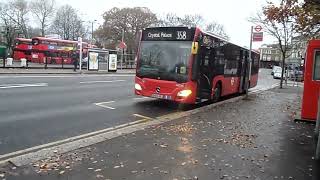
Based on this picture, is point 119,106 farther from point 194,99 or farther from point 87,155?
point 87,155

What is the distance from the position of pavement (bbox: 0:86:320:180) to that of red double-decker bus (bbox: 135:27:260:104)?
3242 millimetres

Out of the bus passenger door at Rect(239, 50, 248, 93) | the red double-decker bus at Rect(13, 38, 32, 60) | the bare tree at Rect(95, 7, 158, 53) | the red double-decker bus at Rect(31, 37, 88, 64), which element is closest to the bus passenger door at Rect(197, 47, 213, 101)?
the bus passenger door at Rect(239, 50, 248, 93)

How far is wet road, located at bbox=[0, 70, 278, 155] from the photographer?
8733 millimetres

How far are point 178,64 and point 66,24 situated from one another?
79227 millimetres

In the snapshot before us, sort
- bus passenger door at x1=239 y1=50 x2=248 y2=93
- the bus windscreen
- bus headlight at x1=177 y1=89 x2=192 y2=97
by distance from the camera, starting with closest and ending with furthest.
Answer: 1. bus headlight at x1=177 y1=89 x2=192 y2=97
2. the bus windscreen
3. bus passenger door at x1=239 y1=50 x2=248 y2=93

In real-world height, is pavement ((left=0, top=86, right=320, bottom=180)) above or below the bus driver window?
below

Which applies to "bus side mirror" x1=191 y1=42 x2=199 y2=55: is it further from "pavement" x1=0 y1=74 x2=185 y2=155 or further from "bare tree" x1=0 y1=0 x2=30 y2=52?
"bare tree" x1=0 y1=0 x2=30 y2=52

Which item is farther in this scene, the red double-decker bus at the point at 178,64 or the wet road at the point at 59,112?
the red double-decker bus at the point at 178,64

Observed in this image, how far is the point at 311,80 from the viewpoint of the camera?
471 inches

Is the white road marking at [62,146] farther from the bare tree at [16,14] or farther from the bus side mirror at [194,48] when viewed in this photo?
the bare tree at [16,14]

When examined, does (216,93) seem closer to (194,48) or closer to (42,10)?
(194,48)

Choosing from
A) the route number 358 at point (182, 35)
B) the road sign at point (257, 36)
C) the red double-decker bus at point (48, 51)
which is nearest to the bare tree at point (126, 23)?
the red double-decker bus at point (48, 51)

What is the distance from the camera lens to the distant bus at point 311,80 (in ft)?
38.2

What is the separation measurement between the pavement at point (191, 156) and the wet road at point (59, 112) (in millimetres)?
1566
